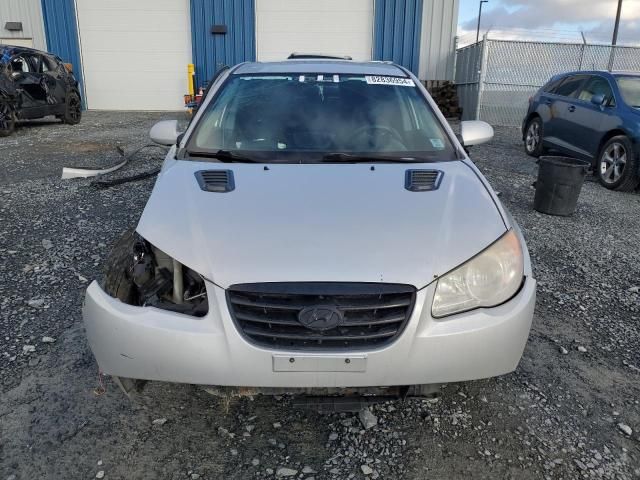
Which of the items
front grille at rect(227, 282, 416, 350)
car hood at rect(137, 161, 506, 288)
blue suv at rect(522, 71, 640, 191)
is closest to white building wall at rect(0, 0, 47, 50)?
blue suv at rect(522, 71, 640, 191)

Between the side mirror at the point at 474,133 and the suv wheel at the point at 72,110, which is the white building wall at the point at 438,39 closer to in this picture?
the suv wheel at the point at 72,110

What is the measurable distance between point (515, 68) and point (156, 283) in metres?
14.9

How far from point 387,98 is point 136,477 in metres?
2.66

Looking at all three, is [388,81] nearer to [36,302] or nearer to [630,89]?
[36,302]

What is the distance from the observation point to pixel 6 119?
10719mm

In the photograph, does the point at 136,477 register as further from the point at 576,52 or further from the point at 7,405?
the point at 576,52

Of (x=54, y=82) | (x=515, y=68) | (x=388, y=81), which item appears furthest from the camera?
(x=515, y=68)

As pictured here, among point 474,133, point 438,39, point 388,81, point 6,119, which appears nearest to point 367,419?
point 474,133

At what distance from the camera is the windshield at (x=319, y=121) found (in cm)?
311

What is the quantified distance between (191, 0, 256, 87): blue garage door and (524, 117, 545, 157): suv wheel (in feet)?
32.4

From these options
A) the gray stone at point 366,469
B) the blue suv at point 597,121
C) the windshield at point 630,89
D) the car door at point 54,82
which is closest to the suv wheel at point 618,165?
the blue suv at point 597,121

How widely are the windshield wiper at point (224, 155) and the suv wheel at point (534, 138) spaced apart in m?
8.03

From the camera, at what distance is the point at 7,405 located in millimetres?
2621

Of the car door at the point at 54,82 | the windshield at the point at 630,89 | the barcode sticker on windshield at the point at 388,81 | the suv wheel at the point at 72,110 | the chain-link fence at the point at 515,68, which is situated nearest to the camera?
the barcode sticker on windshield at the point at 388,81
